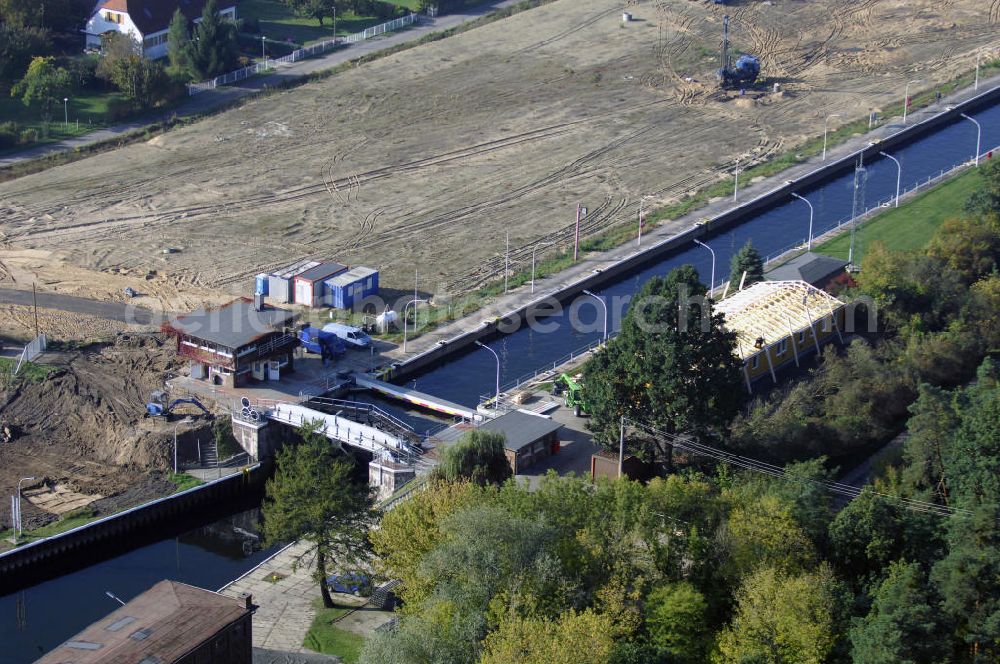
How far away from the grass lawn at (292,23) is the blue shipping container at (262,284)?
45996 millimetres

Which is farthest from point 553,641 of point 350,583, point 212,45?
point 212,45

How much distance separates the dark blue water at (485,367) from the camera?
4988 cm

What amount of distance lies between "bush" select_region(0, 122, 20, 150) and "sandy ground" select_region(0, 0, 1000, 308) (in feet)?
19.4

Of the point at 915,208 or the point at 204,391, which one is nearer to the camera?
the point at 204,391

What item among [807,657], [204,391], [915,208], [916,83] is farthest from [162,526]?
[916,83]

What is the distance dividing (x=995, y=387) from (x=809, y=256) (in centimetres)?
2261

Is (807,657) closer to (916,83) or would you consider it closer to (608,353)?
(608,353)

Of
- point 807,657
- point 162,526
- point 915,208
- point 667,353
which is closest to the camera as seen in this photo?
point 807,657

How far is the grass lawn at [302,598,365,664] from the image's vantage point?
45812mm

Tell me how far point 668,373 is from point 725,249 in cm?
3249

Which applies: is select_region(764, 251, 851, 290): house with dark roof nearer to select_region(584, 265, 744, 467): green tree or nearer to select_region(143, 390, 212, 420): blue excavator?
select_region(584, 265, 744, 467): green tree

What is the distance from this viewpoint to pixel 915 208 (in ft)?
284

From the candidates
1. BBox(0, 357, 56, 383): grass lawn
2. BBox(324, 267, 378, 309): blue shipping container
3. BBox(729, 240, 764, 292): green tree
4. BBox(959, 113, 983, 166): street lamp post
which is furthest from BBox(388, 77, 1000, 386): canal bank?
BBox(0, 357, 56, 383): grass lawn

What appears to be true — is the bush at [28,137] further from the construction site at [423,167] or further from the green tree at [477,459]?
the green tree at [477,459]
